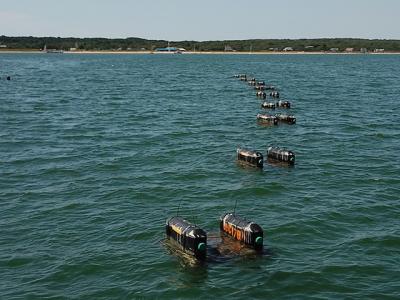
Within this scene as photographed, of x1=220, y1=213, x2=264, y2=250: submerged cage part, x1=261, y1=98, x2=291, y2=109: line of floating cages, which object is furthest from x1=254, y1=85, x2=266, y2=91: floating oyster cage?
x1=220, y1=213, x2=264, y2=250: submerged cage part

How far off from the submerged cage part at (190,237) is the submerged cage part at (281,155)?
19250 mm

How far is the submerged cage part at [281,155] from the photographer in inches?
1816

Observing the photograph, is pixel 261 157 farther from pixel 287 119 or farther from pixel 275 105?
pixel 275 105

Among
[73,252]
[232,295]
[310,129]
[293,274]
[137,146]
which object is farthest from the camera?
[310,129]

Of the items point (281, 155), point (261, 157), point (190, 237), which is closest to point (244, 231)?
point (190, 237)

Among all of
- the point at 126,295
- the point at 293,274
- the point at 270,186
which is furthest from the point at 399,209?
the point at 126,295

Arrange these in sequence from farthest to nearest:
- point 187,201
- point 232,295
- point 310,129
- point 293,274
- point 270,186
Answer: point 310,129
point 270,186
point 187,201
point 293,274
point 232,295

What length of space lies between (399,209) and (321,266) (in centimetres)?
1152

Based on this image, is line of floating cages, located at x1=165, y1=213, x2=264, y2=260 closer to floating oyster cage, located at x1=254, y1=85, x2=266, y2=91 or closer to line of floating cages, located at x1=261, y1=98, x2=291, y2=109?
line of floating cages, located at x1=261, y1=98, x2=291, y2=109

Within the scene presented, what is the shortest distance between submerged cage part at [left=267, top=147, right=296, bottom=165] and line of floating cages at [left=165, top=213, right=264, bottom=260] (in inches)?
664

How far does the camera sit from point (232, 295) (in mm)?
23781

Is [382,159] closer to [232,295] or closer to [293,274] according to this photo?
[293,274]

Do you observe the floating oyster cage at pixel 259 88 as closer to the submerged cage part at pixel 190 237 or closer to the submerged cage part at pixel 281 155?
the submerged cage part at pixel 281 155

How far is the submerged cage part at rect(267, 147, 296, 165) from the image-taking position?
46125 mm
